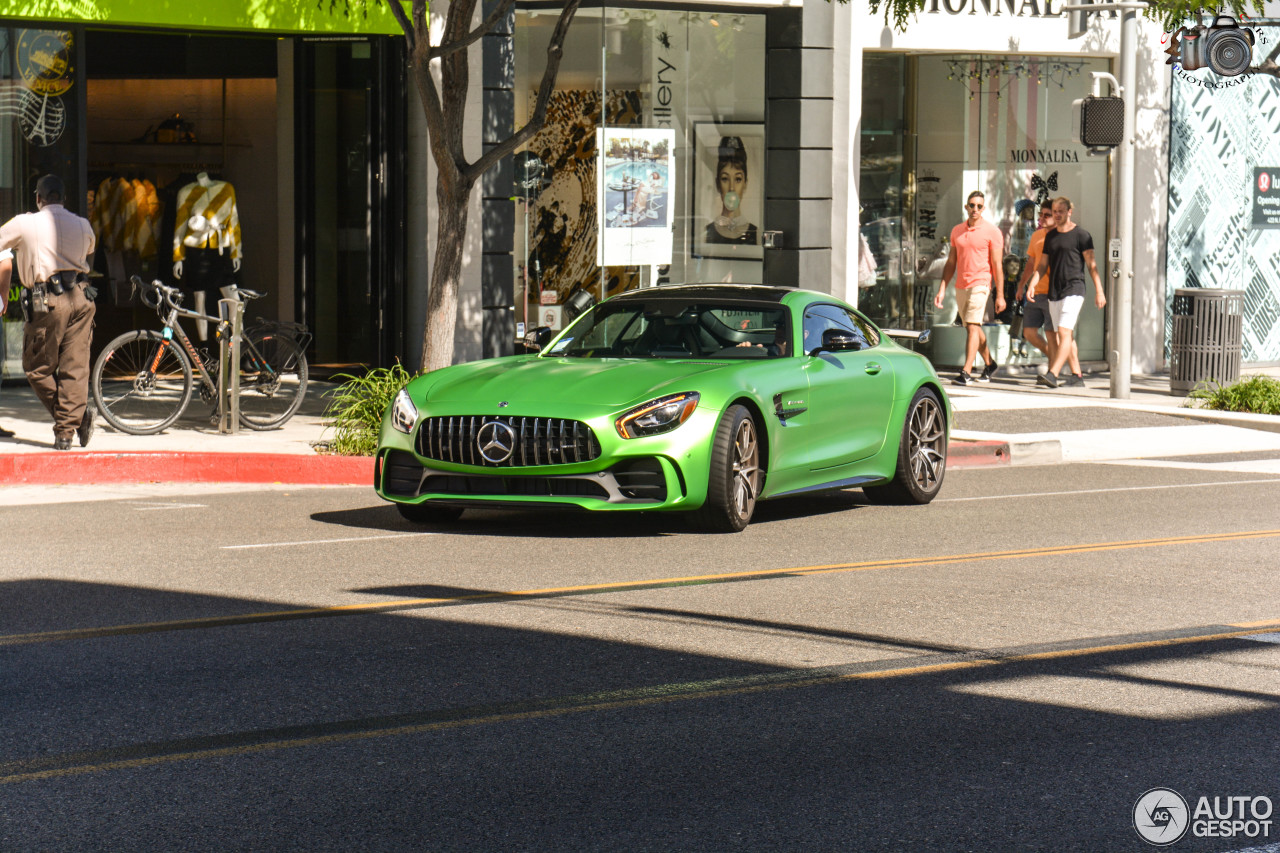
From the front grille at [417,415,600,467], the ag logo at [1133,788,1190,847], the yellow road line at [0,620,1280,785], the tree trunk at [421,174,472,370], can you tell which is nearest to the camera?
the ag logo at [1133,788,1190,847]

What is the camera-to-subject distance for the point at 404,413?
10117 millimetres

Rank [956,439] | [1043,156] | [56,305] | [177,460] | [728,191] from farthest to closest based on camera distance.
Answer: [1043,156]
[728,191]
[956,439]
[56,305]
[177,460]

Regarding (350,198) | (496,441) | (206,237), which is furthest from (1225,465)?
(206,237)

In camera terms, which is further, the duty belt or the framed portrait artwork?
the framed portrait artwork

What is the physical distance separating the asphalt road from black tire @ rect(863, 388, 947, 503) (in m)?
1.17

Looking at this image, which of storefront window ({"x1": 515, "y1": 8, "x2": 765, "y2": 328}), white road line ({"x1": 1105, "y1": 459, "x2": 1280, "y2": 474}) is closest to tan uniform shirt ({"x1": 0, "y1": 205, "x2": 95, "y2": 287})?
storefront window ({"x1": 515, "y1": 8, "x2": 765, "y2": 328})

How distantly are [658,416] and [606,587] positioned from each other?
1712mm

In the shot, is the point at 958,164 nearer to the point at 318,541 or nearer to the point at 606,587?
the point at 318,541

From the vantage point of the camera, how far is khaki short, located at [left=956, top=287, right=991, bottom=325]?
2000cm

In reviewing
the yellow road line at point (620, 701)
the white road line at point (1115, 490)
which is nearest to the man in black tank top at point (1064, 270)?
the white road line at point (1115, 490)

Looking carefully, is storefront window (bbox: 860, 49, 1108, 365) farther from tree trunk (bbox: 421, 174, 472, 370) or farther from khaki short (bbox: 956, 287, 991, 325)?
tree trunk (bbox: 421, 174, 472, 370)

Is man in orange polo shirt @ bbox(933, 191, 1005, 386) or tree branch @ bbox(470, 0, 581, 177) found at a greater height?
tree branch @ bbox(470, 0, 581, 177)

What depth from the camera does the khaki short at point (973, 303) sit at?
20.0m

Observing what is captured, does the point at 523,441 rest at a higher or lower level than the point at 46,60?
lower
